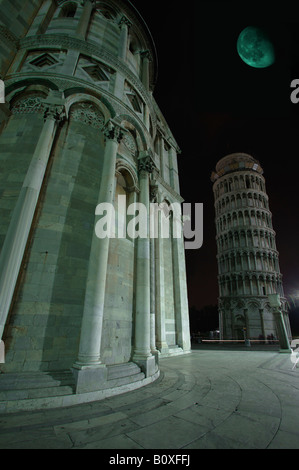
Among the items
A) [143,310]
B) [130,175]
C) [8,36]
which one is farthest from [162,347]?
[8,36]

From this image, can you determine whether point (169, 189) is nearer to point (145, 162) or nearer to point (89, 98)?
point (145, 162)

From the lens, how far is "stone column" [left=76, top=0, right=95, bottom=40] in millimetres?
10619

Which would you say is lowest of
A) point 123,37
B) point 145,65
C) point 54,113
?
point 54,113

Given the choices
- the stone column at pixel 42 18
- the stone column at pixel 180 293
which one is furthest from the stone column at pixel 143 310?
the stone column at pixel 42 18

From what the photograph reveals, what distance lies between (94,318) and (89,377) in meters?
1.34

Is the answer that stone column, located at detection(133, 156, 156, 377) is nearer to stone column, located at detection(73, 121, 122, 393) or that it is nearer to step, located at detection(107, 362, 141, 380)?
step, located at detection(107, 362, 141, 380)

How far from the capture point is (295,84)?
402 inches

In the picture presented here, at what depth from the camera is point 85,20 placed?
11141 millimetres

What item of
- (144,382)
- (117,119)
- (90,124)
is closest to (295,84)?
(117,119)

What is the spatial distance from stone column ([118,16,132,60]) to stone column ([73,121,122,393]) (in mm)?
9466

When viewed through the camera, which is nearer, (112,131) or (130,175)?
(112,131)

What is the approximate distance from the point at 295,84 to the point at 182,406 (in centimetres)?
1433

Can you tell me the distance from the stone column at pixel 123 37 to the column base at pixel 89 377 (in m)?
14.8
